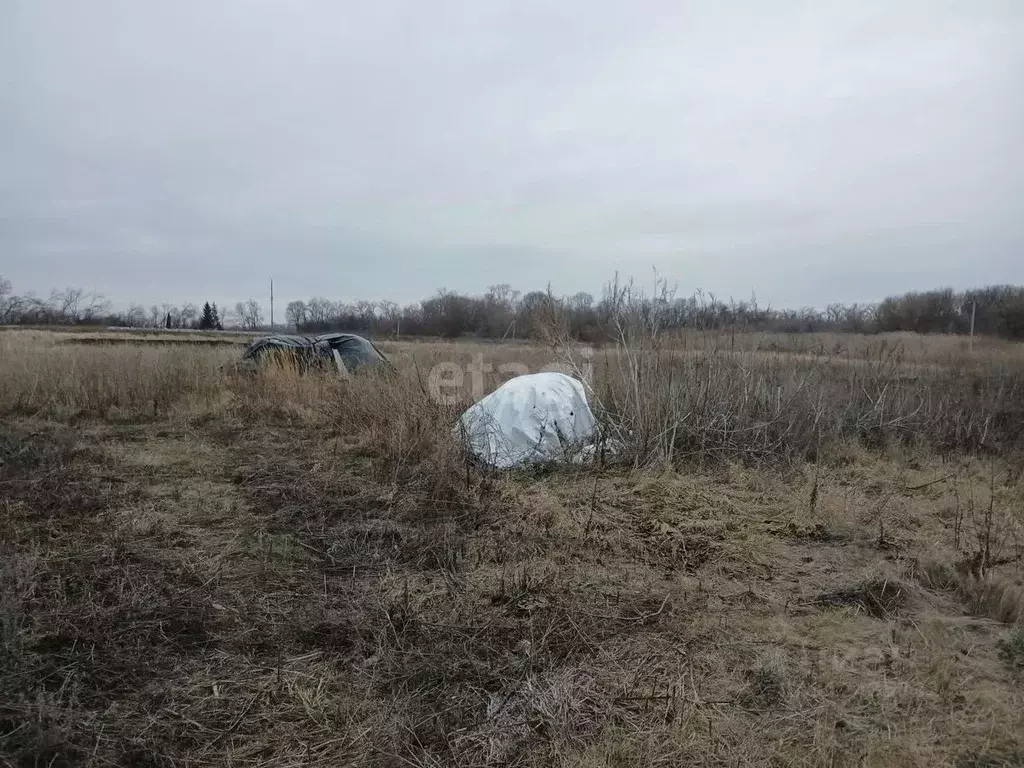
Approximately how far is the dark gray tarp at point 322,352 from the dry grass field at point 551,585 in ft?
11.5

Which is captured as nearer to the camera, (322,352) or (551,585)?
(551,585)

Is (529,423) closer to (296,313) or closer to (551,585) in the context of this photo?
(551,585)

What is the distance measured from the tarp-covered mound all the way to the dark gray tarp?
4.36 metres

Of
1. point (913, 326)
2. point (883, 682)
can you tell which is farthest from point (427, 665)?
point (913, 326)

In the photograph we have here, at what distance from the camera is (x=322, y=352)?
1141 centimetres

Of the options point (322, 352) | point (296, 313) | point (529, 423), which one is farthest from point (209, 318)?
point (529, 423)

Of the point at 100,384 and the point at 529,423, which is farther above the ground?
the point at 100,384

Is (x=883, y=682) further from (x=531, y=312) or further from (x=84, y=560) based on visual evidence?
(x=531, y=312)

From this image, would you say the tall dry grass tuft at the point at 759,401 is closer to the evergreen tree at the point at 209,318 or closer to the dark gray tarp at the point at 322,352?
the dark gray tarp at the point at 322,352

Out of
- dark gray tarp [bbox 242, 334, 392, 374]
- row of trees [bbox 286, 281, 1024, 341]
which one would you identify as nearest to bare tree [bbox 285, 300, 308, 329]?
row of trees [bbox 286, 281, 1024, 341]

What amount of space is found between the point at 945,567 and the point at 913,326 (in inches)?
1162

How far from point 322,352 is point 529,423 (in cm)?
667

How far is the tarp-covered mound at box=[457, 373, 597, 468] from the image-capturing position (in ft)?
19.3

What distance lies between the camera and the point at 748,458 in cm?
603
